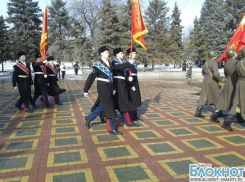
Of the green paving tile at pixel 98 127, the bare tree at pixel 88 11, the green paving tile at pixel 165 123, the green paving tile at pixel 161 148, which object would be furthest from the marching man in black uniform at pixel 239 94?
Result: the bare tree at pixel 88 11

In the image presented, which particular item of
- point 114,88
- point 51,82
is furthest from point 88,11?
point 114,88

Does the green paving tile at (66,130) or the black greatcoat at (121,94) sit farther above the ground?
the black greatcoat at (121,94)

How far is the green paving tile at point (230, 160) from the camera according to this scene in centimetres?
401

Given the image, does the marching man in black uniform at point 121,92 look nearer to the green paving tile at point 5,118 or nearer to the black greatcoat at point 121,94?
the black greatcoat at point 121,94

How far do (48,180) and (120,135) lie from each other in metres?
2.27

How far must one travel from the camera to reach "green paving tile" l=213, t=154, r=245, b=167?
4.01m

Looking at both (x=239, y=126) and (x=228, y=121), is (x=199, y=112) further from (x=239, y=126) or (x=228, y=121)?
(x=228, y=121)

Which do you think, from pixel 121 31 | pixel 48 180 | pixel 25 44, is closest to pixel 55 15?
pixel 25 44

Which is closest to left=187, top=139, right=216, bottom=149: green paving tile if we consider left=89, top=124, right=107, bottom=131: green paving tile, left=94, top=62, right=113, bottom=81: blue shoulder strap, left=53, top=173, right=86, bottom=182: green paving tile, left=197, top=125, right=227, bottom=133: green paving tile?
left=197, top=125, right=227, bottom=133: green paving tile

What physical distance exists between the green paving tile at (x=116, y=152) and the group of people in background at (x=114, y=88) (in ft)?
2.82

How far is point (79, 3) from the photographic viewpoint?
42312 millimetres

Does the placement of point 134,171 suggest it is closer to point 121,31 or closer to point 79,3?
point 121,31

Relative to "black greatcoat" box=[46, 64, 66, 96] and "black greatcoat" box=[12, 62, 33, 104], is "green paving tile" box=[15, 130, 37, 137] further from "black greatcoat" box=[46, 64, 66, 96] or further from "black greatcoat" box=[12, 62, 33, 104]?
"black greatcoat" box=[46, 64, 66, 96]

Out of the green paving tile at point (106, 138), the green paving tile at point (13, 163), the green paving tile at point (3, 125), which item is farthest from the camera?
the green paving tile at point (3, 125)
